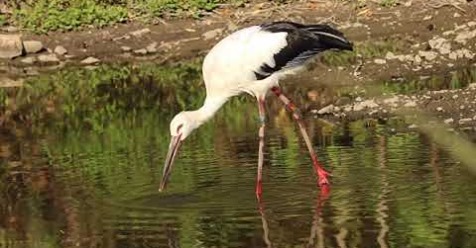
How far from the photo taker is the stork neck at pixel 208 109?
9414 millimetres

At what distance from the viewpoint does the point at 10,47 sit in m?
19.4

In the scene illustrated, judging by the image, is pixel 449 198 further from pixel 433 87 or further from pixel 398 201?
pixel 433 87

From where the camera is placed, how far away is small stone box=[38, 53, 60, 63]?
1923cm

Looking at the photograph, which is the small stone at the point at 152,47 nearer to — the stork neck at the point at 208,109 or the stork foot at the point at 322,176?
the stork neck at the point at 208,109

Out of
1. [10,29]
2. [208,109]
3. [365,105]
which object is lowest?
[365,105]

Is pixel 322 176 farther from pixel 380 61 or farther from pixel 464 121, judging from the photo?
pixel 380 61

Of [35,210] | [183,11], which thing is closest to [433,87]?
[35,210]

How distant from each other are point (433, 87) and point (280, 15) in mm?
6611

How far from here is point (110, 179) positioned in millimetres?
9844

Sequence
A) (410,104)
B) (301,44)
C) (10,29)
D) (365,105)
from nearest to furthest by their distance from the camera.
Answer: (301,44) → (410,104) → (365,105) → (10,29)

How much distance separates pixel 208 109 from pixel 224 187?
68cm

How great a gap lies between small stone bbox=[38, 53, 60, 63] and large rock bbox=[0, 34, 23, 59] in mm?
323

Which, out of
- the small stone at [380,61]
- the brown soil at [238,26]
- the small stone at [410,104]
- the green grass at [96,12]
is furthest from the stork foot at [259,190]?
the green grass at [96,12]

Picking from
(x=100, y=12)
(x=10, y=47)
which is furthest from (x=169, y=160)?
(x=100, y=12)
